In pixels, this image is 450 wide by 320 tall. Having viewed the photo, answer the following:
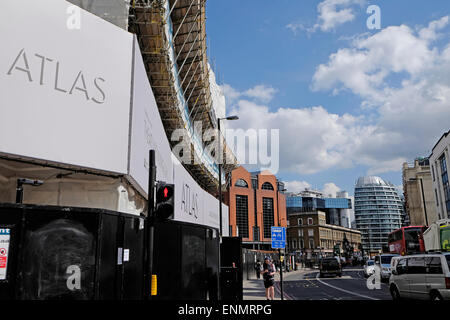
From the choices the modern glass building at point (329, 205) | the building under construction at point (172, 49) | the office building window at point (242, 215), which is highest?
the modern glass building at point (329, 205)

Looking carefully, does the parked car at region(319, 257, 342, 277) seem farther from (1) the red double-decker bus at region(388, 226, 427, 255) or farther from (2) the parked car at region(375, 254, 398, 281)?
(2) the parked car at region(375, 254, 398, 281)

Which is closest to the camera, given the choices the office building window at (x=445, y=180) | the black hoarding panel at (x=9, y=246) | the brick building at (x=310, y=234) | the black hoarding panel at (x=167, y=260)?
the black hoarding panel at (x=9, y=246)

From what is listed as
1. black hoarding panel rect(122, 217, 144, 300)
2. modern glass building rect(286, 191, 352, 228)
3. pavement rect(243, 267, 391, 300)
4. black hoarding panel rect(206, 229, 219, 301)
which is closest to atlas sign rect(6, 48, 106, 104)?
black hoarding panel rect(122, 217, 144, 300)

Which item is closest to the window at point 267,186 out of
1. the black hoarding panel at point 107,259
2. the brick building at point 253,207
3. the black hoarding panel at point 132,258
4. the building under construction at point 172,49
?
the brick building at point 253,207

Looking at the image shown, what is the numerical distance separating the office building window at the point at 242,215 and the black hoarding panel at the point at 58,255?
70.9 metres

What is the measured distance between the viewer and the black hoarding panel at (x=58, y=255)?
22.9 ft

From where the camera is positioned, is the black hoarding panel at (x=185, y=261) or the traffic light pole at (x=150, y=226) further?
the black hoarding panel at (x=185, y=261)

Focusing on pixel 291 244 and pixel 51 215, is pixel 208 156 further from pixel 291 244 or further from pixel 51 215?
pixel 291 244

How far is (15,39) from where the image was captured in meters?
10.6

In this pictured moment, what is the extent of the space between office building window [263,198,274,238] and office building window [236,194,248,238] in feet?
17.5

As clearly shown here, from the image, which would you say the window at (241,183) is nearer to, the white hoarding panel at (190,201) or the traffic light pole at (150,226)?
the white hoarding panel at (190,201)

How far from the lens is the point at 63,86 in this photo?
11.4m

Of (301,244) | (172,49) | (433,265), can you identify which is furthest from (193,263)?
(301,244)

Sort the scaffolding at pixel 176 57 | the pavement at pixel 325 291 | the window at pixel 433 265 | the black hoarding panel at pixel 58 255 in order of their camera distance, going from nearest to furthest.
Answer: the black hoarding panel at pixel 58 255
the window at pixel 433 265
the pavement at pixel 325 291
the scaffolding at pixel 176 57
